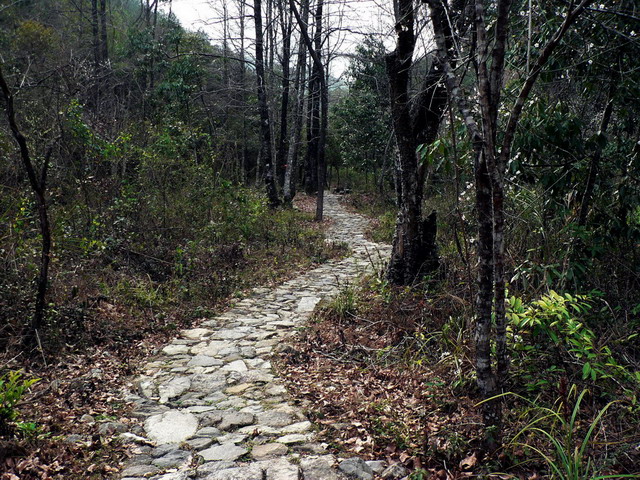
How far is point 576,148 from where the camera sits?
4.82 metres

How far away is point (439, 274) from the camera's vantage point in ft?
21.8

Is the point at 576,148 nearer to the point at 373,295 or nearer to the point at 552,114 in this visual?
the point at 552,114

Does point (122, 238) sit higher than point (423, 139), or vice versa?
point (423, 139)

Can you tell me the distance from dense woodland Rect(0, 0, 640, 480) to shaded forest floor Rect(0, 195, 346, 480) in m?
0.03

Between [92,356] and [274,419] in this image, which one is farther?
[92,356]

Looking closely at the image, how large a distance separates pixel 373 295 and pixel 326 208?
14557 mm

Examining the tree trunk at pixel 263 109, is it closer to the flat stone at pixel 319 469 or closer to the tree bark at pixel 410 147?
the tree bark at pixel 410 147

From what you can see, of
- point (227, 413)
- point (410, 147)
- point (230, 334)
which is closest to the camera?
point (227, 413)

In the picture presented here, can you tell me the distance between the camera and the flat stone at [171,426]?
3.67 metres

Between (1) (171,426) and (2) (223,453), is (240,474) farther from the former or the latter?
(1) (171,426)

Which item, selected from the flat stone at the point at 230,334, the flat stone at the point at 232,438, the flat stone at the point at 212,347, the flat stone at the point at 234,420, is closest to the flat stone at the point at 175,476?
the flat stone at the point at 232,438

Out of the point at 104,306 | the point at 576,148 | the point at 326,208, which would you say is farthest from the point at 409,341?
the point at 326,208

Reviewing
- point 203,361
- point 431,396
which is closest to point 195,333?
point 203,361

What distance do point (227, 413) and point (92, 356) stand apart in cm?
191
